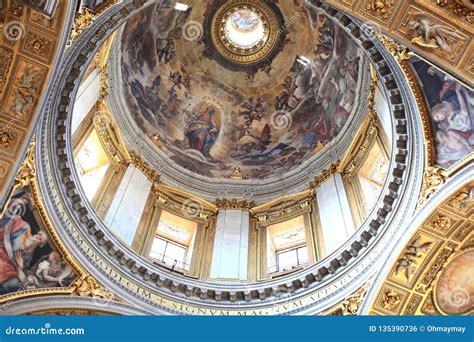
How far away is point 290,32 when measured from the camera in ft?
80.0

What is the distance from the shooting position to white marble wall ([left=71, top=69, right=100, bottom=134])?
16.2 m

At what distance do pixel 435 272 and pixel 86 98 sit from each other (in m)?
10.6

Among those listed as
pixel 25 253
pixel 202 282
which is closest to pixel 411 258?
pixel 202 282

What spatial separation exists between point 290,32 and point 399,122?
39.2 feet

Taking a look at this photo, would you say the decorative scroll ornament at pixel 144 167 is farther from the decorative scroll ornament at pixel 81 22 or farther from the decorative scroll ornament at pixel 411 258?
the decorative scroll ornament at pixel 411 258

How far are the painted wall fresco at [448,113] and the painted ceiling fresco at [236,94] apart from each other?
26.0 feet

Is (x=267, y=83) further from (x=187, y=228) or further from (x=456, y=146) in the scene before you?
(x=456, y=146)

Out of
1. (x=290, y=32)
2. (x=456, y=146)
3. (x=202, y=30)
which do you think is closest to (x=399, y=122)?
(x=456, y=146)

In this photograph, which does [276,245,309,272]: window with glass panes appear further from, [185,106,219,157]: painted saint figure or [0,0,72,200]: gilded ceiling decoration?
[0,0,72,200]: gilded ceiling decoration

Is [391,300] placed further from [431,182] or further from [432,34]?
[432,34]

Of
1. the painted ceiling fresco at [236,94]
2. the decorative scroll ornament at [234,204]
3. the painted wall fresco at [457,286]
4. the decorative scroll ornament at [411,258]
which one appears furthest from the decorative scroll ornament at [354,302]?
the painted ceiling fresco at [236,94]

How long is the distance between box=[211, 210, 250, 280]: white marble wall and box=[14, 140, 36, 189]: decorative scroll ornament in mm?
6477

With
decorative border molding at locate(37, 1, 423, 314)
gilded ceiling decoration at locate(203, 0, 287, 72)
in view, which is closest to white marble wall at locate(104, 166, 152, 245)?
decorative border molding at locate(37, 1, 423, 314)

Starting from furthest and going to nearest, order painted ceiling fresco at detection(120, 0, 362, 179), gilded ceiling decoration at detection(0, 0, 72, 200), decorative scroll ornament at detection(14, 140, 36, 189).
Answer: painted ceiling fresco at detection(120, 0, 362, 179), decorative scroll ornament at detection(14, 140, 36, 189), gilded ceiling decoration at detection(0, 0, 72, 200)
